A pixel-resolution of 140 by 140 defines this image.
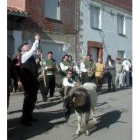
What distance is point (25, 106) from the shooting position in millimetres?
7191

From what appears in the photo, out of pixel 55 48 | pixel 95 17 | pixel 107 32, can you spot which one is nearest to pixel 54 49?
pixel 55 48

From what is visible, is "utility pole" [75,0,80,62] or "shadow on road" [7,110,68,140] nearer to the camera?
"shadow on road" [7,110,68,140]

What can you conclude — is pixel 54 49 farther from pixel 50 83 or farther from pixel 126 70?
pixel 50 83

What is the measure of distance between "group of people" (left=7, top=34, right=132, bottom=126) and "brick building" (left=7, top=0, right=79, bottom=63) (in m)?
2.44

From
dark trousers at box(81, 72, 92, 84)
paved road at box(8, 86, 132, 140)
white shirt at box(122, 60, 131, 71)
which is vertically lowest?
paved road at box(8, 86, 132, 140)

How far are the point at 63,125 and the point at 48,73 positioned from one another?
3.78 m

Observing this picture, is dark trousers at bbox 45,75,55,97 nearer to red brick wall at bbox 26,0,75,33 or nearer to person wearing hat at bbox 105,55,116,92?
person wearing hat at bbox 105,55,116,92

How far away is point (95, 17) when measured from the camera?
18359mm

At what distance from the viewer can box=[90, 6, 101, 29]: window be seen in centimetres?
1808

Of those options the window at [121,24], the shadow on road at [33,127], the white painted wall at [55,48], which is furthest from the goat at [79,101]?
the window at [121,24]

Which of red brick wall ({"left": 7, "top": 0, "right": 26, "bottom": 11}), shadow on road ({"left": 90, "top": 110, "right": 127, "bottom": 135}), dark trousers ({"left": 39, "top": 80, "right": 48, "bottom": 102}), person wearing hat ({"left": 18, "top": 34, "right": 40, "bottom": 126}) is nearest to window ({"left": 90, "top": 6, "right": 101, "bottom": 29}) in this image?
red brick wall ({"left": 7, "top": 0, "right": 26, "bottom": 11})

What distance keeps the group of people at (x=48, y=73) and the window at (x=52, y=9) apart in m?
3.37
